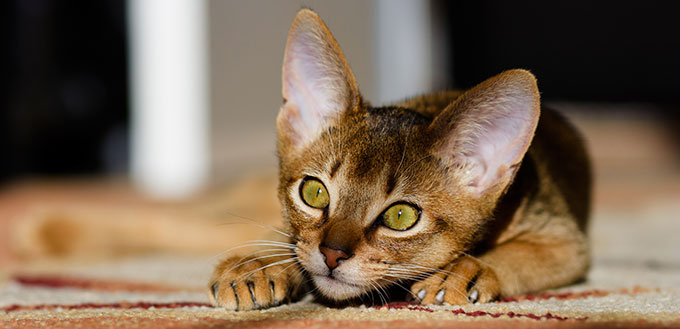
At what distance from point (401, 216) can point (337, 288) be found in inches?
7.1

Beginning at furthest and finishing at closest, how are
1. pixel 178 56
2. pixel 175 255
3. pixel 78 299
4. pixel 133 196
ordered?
pixel 178 56, pixel 133 196, pixel 175 255, pixel 78 299

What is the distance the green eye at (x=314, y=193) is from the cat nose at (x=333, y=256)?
0.48 ft

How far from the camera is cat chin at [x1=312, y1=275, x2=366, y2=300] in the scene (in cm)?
118

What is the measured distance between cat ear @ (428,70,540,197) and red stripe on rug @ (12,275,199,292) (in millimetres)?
633

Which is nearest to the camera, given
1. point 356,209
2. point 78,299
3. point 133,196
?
point 356,209

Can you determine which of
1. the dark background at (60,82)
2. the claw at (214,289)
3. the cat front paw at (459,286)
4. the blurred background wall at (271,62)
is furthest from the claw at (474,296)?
the dark background at (60,82)

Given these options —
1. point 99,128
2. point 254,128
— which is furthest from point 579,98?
point 99,128

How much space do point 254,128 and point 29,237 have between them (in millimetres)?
3176

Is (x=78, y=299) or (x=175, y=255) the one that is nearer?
(x=78, y=299)

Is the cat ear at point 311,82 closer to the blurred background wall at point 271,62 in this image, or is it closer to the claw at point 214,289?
the claw at point 214,289

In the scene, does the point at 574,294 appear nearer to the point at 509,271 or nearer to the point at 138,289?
the point at 509,271

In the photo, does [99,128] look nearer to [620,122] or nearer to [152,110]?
[152,110]

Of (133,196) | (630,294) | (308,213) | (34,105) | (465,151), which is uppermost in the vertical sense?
(465,151)

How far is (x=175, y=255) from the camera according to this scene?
7.20 ft
